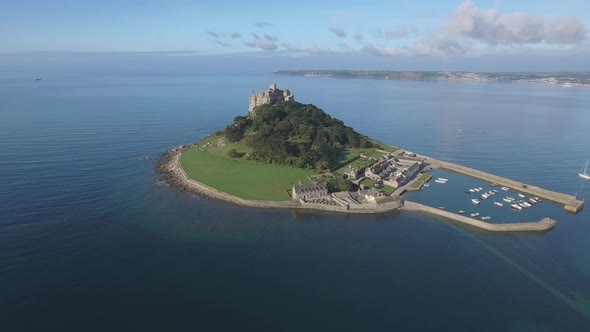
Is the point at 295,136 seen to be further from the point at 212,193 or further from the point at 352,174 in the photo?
the point at 212,193

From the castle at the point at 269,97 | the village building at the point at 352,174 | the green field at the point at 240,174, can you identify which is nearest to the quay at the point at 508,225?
the village building at the point at 352,174

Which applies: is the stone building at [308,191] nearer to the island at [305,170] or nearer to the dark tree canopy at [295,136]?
the island at [305,170]

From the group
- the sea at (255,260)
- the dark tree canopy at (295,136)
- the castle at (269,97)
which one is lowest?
the sea at (255,260)

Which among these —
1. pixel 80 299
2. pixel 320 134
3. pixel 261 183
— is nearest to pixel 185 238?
pixel 80 299

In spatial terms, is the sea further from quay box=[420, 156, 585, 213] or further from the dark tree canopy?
the dark tree canopy

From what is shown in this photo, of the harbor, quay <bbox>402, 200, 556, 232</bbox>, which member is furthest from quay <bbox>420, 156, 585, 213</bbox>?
quay <bbox>402, 200, 556, 232</bbox>

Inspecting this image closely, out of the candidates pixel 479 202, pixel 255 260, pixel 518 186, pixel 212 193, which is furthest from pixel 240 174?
pixel 518 186

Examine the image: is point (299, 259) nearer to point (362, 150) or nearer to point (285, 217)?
point (285, 217)
